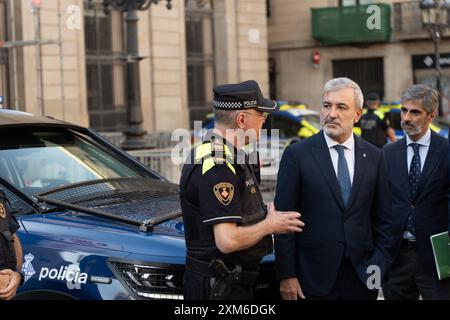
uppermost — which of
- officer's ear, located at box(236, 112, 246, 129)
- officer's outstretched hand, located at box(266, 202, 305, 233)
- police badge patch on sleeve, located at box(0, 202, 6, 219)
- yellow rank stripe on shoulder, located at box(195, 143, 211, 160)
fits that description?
officer's ear, located at box(236, 112, 246, 129)

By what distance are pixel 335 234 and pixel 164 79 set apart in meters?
20.8

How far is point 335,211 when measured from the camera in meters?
4.46

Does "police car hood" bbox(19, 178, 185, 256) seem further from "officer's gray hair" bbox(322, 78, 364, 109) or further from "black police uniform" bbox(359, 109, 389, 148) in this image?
"black police uniform" bbox(359, 109, 389, 148)

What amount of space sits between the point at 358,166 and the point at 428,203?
1.15 meters

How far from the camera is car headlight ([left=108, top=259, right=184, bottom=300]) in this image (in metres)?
4.66

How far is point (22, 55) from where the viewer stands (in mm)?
20578

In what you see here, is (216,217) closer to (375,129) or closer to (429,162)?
(429,162)

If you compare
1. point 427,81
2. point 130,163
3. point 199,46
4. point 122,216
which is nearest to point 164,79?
point 199,46

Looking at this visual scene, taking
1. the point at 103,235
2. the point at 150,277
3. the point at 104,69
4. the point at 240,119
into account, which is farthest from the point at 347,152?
the point at 104,69

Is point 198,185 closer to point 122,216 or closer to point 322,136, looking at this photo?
point 322,136

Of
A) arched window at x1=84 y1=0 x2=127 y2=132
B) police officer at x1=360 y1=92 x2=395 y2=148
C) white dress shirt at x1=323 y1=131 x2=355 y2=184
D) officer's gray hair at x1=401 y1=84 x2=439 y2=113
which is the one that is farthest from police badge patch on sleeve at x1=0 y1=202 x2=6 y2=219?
arched window at x1=84 y1=0 x2=127 y2=132

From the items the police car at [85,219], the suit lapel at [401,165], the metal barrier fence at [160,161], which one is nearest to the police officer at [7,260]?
the police car at [85,219]

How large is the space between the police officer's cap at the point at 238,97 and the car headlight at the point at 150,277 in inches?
43.7

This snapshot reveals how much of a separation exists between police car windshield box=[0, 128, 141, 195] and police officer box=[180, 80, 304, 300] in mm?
1961
